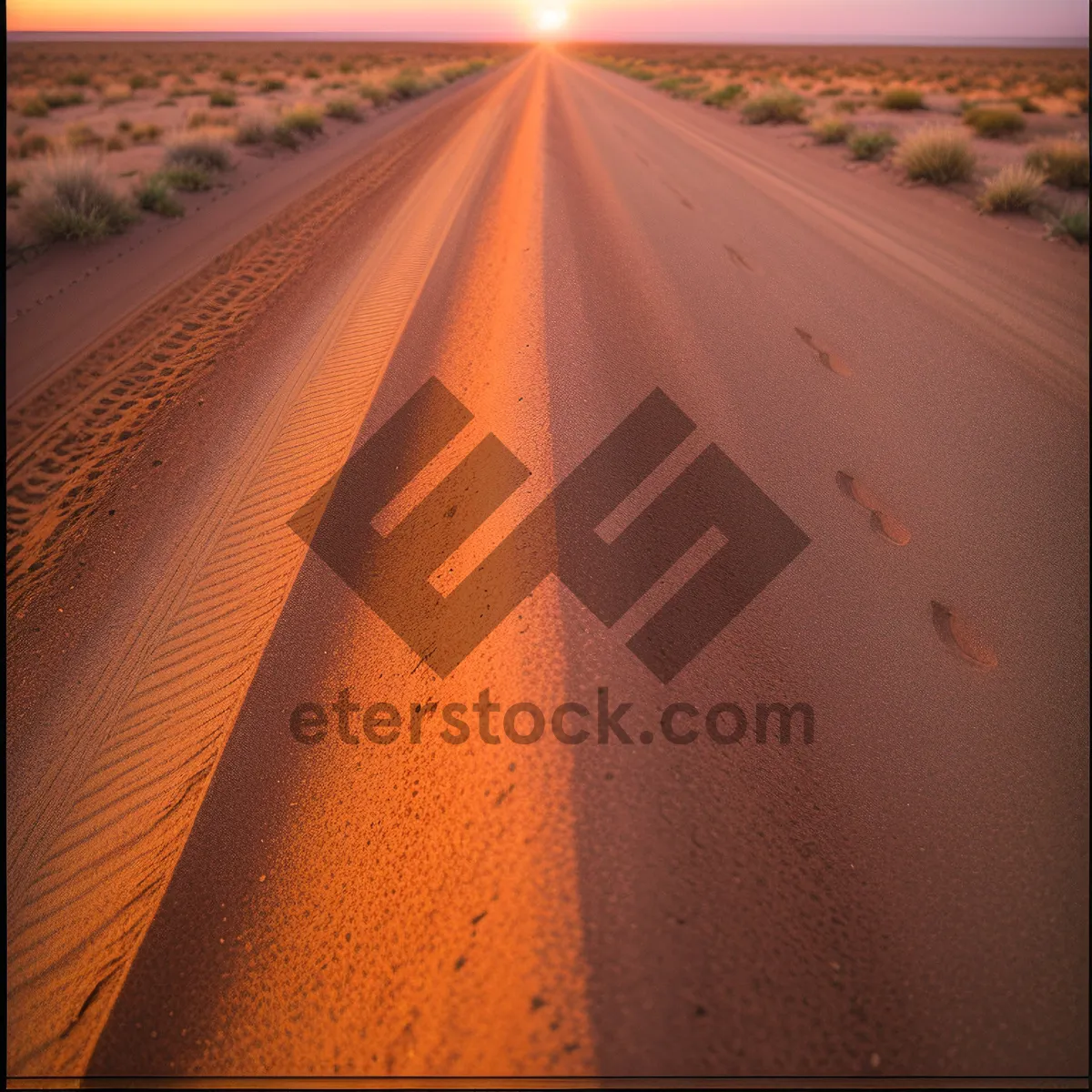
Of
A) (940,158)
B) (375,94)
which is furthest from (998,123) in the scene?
(375,94)

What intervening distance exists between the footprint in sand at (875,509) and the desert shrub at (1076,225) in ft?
21.0

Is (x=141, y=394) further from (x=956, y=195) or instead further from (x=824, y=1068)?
(x=956, y=195)

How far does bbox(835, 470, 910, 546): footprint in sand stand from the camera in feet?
11.2

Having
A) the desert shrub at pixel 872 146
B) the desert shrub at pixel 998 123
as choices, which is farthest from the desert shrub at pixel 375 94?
the desert shrub at pixel 998 123

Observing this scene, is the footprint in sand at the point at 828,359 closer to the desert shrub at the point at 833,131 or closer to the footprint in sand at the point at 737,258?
the footprint in sand at the point at 737,258

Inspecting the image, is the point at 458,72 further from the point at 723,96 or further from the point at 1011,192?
the point at 1011,192

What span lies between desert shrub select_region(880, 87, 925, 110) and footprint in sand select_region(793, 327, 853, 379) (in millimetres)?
15872

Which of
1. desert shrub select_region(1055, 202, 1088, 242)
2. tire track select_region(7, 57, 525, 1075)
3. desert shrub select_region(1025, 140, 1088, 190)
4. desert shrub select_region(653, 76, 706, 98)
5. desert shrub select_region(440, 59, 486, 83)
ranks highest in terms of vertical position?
desert shrub select_region(440, 59, 486, 83)

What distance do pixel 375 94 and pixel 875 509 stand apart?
26466 millimetres

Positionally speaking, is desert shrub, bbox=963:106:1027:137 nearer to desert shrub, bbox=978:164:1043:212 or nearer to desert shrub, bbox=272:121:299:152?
desert shrub, bbox=978:164:1043:212

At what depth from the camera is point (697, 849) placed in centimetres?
196

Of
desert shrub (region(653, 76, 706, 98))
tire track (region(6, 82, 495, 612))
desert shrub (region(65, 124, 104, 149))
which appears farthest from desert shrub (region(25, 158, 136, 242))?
desert shrub (region(653, 76, 706, 98))

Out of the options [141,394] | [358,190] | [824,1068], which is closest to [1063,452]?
[824,1068]

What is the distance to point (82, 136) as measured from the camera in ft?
48.8
